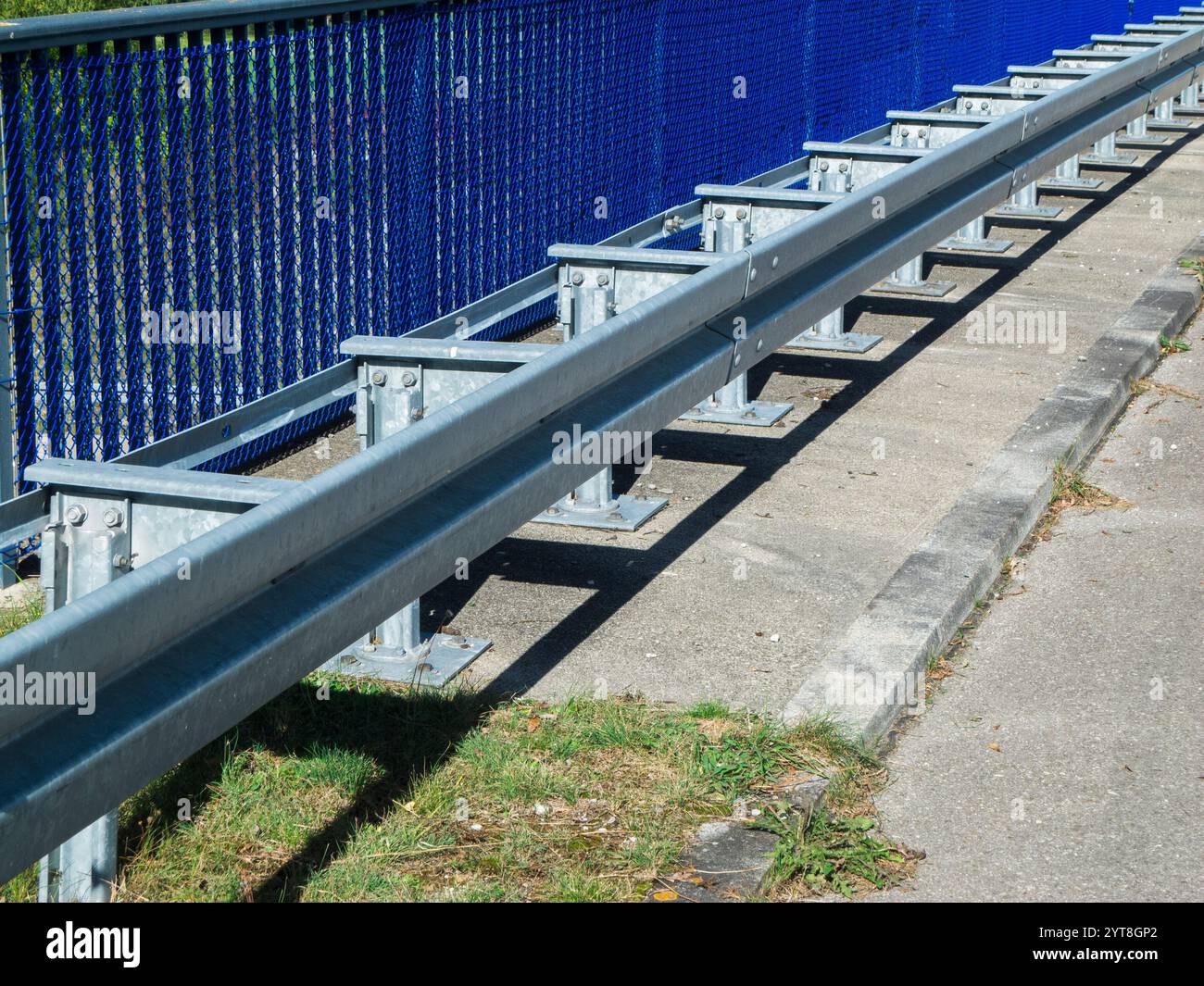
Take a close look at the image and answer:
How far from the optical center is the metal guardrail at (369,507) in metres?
2.64

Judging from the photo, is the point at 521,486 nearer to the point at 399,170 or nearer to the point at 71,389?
the point at 71,389

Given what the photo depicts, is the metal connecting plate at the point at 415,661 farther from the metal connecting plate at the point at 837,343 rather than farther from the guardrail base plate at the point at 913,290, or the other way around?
the guardrail base plate at the point at 913,290

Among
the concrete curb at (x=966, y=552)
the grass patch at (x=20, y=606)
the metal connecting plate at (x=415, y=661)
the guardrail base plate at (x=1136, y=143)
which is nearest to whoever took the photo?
the concrete curb at (x=966, y=552)

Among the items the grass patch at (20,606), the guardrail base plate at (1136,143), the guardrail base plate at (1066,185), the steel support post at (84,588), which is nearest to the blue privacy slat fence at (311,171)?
the grass patch at (20,606)

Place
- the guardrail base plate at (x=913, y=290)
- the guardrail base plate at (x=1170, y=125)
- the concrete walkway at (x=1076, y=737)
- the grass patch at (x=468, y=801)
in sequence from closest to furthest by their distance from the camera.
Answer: the grass patch at (x=468, y=801)
the concrete walkway at (x=1076, y=737)
the guardrail base plate at (x=913, y=290)
the guardrail base plate at (x=1170, y=125)

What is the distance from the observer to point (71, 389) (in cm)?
558

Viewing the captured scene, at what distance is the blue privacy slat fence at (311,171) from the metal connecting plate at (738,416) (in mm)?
1319

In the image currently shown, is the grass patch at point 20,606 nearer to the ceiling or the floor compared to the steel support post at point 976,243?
nearer to the floor

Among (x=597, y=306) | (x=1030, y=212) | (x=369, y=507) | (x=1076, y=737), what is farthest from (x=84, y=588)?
(x=1030, y=212)

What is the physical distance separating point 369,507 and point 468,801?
0.87 meters

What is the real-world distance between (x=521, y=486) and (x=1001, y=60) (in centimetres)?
1271

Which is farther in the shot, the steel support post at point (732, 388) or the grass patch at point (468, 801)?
the steel support post at point (732, 388)

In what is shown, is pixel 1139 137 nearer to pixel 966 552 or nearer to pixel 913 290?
pixel 913 290

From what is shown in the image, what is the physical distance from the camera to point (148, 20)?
5.61 m
